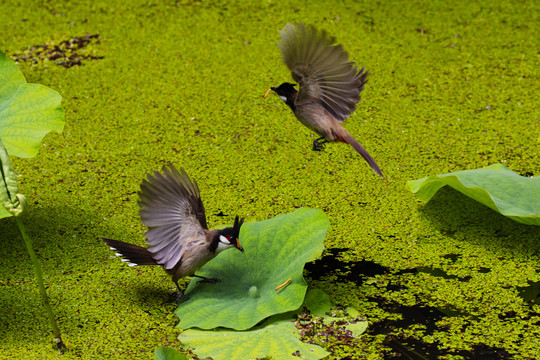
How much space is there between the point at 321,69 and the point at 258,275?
2.39 feet

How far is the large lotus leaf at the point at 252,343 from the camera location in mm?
2156

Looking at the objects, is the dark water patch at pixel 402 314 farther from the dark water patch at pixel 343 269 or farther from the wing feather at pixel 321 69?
the wing feather at pixel 321 69

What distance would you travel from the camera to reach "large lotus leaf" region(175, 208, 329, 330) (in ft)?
7.46

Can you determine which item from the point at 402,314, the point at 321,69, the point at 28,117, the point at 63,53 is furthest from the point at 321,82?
the point at 63,53

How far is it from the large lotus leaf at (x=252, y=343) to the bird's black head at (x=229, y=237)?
0.87ft


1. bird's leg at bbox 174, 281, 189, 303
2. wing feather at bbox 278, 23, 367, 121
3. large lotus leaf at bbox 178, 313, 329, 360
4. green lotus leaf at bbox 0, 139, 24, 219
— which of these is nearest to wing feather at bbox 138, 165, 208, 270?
bird's leg at bbox 174, 281, 189, 303

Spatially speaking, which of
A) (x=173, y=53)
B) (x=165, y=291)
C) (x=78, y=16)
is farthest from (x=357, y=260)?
(x=78, y=16)

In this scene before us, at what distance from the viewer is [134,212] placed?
3010mm

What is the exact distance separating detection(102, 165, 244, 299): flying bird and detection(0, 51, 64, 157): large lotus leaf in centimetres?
43

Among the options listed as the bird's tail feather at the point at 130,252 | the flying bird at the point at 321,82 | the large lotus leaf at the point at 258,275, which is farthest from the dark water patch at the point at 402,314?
the bird's tail feather at the point at 130,252

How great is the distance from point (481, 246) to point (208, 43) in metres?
2.32

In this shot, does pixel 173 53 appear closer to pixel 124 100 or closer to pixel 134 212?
pixel 124 100

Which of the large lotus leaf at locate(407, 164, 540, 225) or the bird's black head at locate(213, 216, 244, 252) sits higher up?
the large lotus leaf at locate(407, 164, 540, 225)

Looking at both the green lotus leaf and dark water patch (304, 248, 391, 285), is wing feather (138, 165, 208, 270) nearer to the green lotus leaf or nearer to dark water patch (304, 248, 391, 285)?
the green lotus leaf
